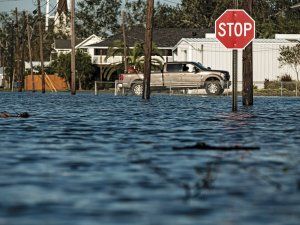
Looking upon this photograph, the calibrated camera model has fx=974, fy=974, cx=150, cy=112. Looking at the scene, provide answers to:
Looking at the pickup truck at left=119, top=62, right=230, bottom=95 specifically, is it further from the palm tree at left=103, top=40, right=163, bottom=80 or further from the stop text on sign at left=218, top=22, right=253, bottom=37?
the palm tree at left=103, top=40, right=163, bottom=80

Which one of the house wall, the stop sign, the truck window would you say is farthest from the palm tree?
the stop sign

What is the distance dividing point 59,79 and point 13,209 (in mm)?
101304

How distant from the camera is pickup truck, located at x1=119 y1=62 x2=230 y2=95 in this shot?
59.1 meters

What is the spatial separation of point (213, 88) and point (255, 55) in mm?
19525

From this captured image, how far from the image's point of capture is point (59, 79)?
109000mm

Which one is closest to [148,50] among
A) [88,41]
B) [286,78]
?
[286,78]

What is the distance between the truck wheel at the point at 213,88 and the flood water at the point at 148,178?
39.5m

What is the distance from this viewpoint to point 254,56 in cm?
7831

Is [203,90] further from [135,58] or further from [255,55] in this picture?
[135,58]

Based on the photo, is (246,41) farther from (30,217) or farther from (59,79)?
(59,79)

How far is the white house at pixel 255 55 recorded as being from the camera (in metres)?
77.5

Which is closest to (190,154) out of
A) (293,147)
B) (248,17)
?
(293,147)

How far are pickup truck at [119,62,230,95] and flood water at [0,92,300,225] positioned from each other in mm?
39687

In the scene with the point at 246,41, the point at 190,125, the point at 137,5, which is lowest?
the point at 190,125
